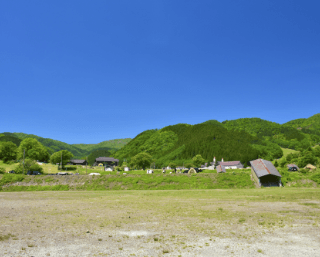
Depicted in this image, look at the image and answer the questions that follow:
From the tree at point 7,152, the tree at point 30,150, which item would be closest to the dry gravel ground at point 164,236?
the tree at point 30,150

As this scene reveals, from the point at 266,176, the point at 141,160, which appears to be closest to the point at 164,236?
the point at 266,176

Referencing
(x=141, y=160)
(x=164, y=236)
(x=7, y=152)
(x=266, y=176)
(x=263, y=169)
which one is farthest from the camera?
(x=141, y=160)

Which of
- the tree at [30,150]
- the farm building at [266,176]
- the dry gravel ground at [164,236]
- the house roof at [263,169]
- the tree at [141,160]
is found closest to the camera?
the dry gravel ground at [164,236]

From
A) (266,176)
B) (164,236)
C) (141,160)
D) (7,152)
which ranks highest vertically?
(7,152)

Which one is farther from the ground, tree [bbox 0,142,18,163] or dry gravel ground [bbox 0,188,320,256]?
tree [bbox 0,142,18,163]

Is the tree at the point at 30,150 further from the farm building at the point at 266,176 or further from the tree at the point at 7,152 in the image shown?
the farm building at the point at 266,176

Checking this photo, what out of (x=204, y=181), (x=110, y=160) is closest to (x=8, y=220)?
(x=204, y=181)

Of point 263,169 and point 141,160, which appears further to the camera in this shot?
point 141,160

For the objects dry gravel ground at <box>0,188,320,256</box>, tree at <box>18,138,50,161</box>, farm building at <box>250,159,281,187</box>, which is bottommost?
dry gravel ground at <box>0,188,320,256</box>

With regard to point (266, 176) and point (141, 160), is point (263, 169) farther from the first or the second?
point (141, 160)

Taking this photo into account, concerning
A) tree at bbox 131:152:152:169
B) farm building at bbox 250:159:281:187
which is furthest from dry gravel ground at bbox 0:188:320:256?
tree at bbox 131:152:152:169

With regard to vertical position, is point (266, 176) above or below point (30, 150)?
below

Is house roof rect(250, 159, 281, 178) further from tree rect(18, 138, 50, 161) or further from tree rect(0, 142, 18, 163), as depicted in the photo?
tree rect(0, 142, 18, 163)

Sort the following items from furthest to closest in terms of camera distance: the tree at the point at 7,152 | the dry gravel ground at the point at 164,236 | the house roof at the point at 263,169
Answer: the tree at the point at 7,152 < the house roof at the point at 263,169 < the dry gravel ground at the point at 164,236
